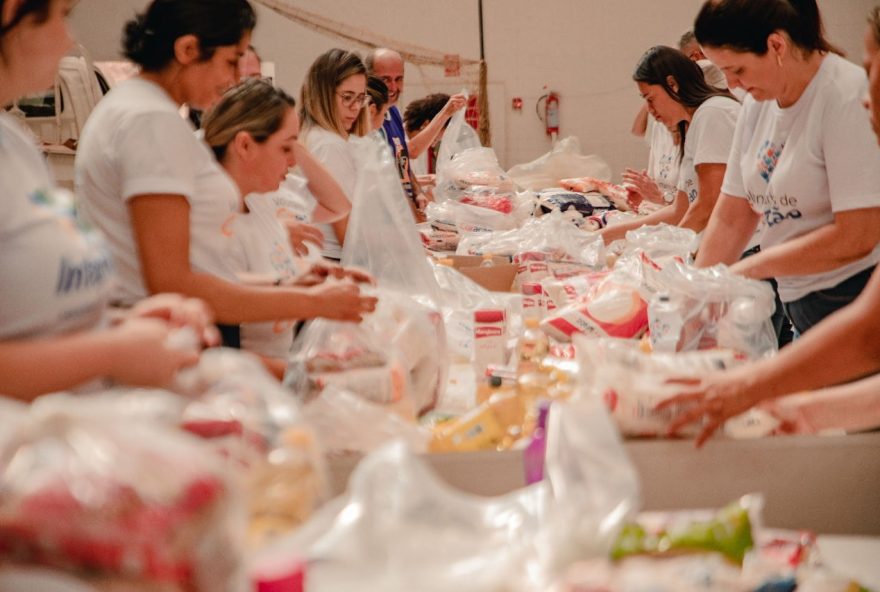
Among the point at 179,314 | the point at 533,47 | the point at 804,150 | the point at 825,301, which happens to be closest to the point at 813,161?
the point at 804,150

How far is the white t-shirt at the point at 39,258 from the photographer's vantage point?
42.4 inches

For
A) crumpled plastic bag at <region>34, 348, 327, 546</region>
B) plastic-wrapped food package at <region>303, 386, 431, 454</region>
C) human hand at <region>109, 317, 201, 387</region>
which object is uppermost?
human hand at <region>109, 317, 201, 387</region>

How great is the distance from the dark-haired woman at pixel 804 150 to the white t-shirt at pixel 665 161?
1.62 metres

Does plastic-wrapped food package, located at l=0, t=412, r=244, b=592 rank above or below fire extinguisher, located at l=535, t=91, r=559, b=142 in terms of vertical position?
above

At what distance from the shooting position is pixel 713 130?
10.4ft

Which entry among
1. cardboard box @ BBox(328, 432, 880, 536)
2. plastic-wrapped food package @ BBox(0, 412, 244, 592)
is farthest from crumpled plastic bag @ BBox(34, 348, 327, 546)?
cardboard box @ BBox(328, 432, 880, 536)

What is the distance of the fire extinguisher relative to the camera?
344 inches

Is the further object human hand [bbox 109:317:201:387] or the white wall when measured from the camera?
the white wall

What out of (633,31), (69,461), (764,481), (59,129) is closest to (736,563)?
(764,481)

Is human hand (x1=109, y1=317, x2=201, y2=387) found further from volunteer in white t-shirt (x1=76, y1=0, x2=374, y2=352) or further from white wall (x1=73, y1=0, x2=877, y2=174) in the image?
white wall (x1=73, y1=0, x2=877, y2=174)

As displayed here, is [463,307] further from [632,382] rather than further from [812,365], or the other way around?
[812,365]

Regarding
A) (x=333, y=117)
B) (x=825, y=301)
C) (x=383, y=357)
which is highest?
(x=333, y=117)

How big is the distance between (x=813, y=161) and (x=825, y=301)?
394 mm

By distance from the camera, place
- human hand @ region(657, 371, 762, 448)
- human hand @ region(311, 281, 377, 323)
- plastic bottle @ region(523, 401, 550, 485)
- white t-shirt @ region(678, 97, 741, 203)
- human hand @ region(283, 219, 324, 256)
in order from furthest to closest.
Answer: white t-shirt @ region(678, 97, 741, 203), human hand @ region(283, 219, 324, 256), human hand @ region(311, 281, 377, 323), human hand @ region(657, 371, 762, 448), plastic bottle @ region(523, 401, 550, 485)
